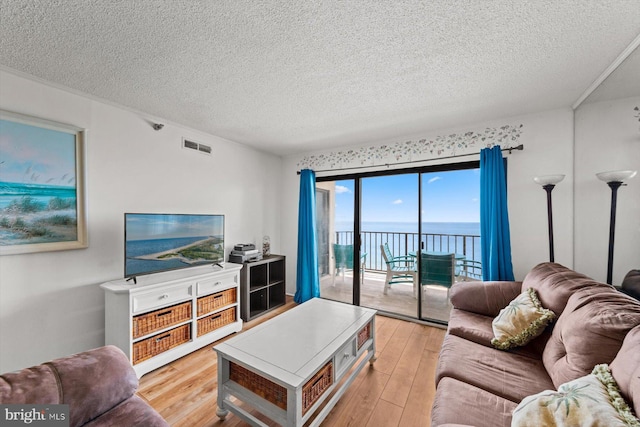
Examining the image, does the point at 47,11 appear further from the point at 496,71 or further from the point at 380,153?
the point at 380,153

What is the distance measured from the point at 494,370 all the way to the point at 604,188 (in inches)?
65.7

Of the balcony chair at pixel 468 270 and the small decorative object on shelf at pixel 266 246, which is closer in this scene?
the balcony chair at pixel 468 270

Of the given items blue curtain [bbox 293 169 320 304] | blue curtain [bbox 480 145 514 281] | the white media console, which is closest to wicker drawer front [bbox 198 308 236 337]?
the white media console

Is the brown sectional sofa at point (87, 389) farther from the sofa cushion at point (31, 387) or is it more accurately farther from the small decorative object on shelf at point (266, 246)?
the small decorative object on shelf at point (266, 246)

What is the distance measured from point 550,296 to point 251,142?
139 inches

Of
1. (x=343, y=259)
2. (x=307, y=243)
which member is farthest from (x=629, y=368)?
(x=307, y=243)

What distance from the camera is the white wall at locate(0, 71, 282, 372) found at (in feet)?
6.26

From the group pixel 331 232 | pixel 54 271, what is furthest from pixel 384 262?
pixel 54 271

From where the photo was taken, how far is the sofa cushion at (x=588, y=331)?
1.16m

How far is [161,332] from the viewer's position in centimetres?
230

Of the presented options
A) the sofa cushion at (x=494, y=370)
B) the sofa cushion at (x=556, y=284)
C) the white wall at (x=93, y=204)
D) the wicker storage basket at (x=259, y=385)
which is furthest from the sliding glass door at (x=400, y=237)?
the wicker storage basket at (x=259, y=385)

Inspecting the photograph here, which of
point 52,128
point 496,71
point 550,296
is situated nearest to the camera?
point 550,296

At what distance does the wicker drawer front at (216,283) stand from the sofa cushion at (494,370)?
2211mm

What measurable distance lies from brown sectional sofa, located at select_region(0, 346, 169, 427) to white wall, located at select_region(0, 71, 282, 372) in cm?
138
